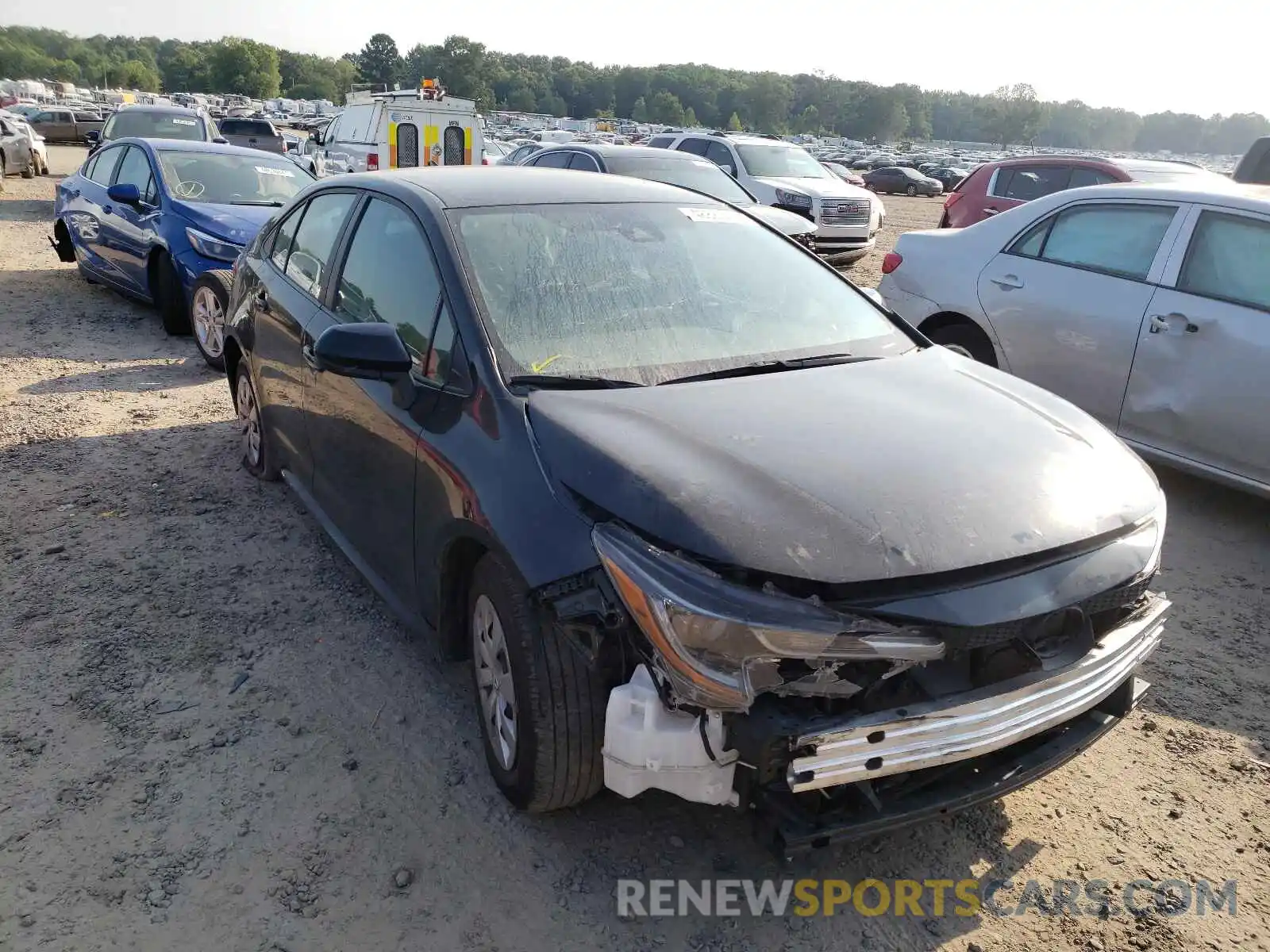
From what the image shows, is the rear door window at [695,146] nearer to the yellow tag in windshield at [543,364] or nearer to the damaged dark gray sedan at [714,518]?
the damaged dark gray sedan at [714,518]

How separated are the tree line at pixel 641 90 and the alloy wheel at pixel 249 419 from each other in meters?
95.7

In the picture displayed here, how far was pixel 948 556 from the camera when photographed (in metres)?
2.15

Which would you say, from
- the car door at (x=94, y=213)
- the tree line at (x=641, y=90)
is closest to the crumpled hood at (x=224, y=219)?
the car door at (x=94, y=213)

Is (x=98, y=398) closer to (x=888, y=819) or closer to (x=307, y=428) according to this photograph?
(x=307, y=428)

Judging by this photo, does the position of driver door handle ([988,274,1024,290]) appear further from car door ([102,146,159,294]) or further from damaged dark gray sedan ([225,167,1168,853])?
car door ([102,146,159,294])

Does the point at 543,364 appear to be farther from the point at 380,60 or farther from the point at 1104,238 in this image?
the point at 380,60

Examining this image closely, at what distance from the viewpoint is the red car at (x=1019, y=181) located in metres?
11.2

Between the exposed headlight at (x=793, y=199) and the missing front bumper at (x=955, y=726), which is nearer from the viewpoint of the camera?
the missing front bumper at (x=955, y=726)

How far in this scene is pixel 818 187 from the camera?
13.6 metres

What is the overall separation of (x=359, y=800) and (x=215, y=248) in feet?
19.7

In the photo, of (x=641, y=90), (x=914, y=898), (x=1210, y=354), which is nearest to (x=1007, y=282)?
(x=1210, y=354)

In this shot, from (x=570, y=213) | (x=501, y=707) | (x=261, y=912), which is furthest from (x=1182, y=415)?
(x=261, y=912)

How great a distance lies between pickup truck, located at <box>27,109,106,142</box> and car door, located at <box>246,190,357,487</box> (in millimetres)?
36099

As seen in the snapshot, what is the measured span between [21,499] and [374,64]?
390ft
